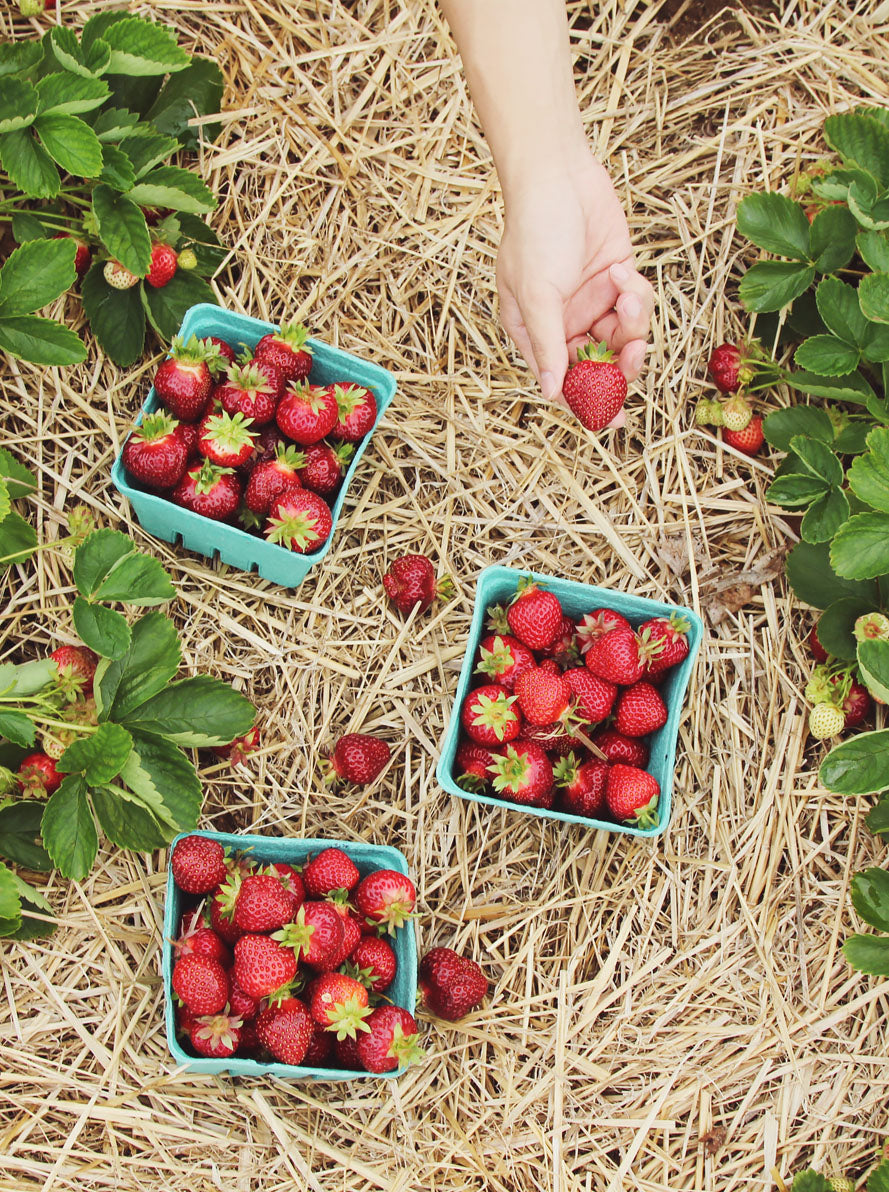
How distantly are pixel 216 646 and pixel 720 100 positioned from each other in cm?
163

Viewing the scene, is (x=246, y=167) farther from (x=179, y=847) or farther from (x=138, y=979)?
(x=138, y=979)

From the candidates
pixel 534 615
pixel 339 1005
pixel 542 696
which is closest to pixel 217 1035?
pixel 339 1005

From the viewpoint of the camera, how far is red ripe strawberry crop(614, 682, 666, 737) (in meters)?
1.83

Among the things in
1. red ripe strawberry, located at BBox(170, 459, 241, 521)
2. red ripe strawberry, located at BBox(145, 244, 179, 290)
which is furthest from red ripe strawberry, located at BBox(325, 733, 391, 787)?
red ripe strawberry, located at BBox(145, 244, 179, 290)

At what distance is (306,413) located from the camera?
1.80 meters

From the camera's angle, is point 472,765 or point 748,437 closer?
point 472,765

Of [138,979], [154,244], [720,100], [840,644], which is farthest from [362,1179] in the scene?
[720,100]

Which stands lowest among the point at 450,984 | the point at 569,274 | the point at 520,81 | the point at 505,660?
the point at 450,984

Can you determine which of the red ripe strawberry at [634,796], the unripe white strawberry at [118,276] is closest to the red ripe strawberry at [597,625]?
the red ripe strawberry at [634,796]

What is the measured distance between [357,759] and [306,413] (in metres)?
0.64

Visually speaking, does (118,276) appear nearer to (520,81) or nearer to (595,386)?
(520,81)

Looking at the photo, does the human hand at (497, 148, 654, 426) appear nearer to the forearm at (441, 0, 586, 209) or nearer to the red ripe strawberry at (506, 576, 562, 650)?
the forearm at (441, 0, 586, 209)

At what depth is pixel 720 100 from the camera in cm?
227

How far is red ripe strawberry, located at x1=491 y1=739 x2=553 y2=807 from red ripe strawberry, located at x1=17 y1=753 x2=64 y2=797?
77cm
